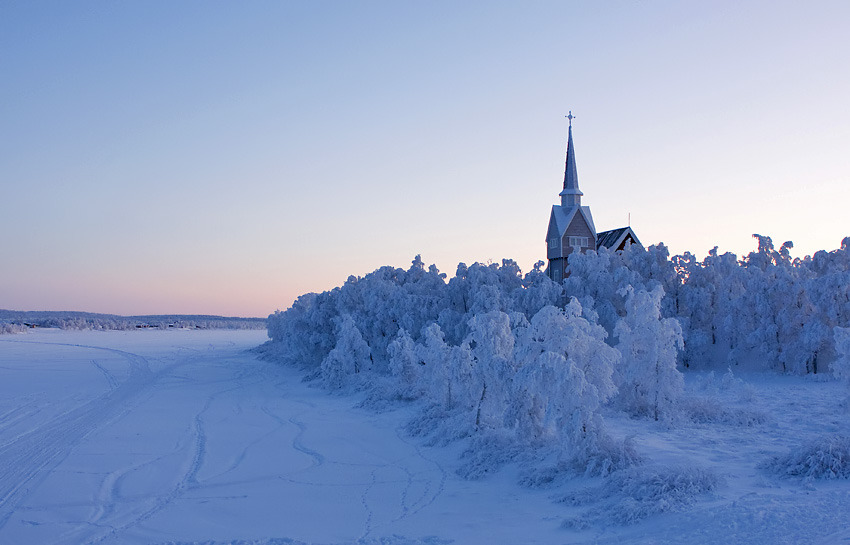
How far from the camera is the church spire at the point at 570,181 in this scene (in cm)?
4875

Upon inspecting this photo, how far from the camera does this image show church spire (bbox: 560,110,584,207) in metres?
48.8

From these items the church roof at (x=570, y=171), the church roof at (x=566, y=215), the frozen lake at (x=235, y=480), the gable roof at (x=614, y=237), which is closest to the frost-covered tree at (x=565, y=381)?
the frozen lake at (x=235, y=480)

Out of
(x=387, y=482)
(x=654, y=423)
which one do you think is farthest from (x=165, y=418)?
(x=654, y=423)

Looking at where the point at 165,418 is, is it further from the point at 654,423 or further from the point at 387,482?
the point at 654,423

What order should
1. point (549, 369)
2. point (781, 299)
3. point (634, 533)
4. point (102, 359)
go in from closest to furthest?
1. point (634, 533)
2. point (549, 369)
3. point (781, 299)
4. point (102, 359)

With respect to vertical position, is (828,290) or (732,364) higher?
(828,290)

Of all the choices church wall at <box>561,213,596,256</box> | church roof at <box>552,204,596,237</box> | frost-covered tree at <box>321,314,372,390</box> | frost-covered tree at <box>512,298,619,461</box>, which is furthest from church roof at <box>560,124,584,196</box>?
frost-covered tree at <box>512,298,619,461</box>

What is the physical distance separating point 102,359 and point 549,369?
185 ft

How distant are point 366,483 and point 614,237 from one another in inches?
1511

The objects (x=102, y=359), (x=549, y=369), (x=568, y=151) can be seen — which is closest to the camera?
(x=549, y=369)

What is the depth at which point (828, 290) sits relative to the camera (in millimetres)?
30359

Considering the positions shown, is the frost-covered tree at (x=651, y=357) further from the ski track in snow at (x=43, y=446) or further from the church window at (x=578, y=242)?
the church window at (x=578, y=242)

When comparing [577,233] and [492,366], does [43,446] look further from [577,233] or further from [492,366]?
[577,233]

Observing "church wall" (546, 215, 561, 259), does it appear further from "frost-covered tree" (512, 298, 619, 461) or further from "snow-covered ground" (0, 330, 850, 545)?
"frost-covered tree" (512, 298, 619, 461)
